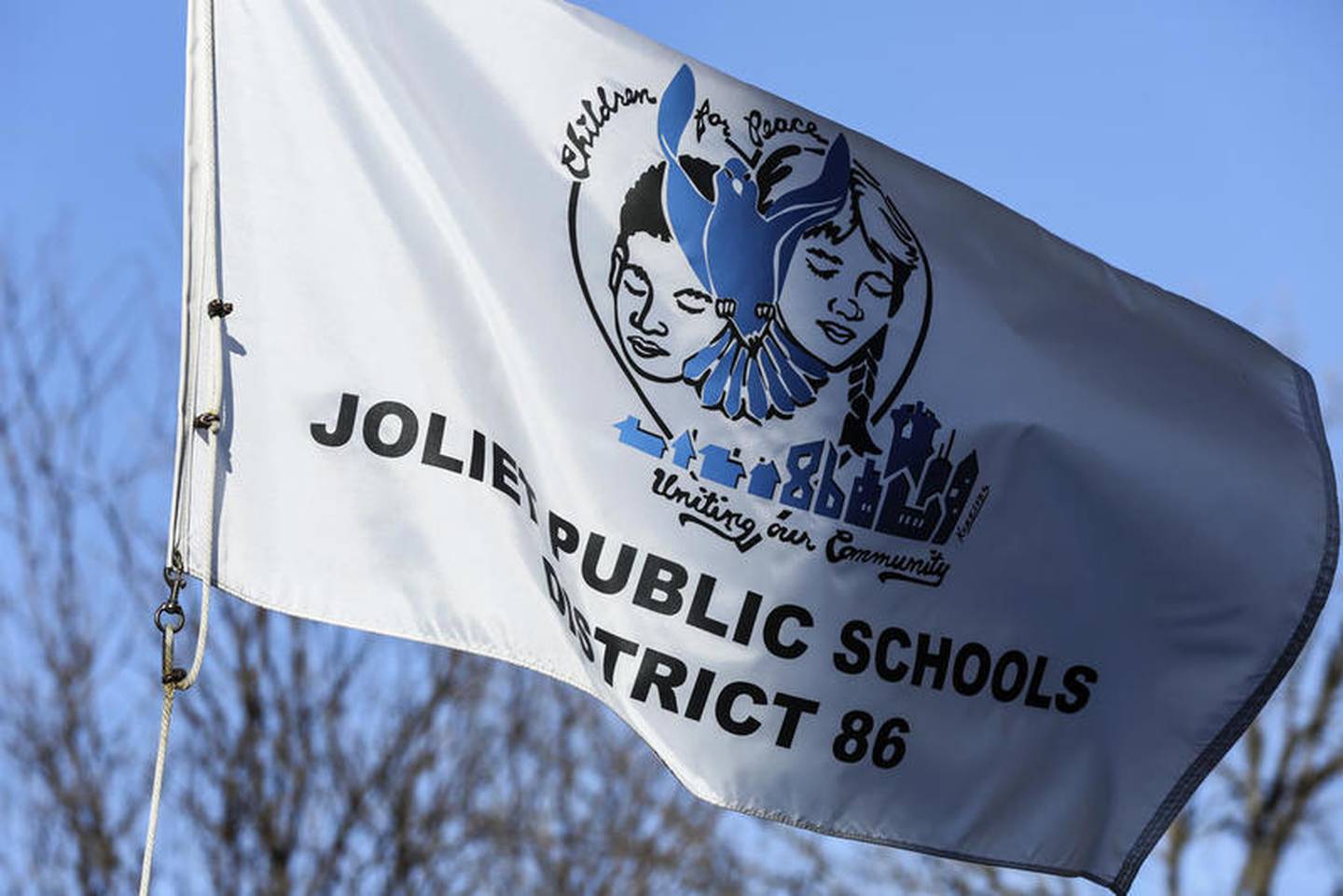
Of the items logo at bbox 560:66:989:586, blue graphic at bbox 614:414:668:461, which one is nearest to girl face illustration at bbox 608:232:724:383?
logo at bbox 560:66:989:586

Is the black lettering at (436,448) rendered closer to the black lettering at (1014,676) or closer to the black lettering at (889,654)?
the black lettering at (889,654)

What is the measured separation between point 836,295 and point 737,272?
25cm

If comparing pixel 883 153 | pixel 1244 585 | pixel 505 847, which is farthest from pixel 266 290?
pixel 505 847

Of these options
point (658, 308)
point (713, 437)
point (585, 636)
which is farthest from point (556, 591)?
point (658, 308)

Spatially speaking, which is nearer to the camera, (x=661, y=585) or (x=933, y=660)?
(x=661, y=585)

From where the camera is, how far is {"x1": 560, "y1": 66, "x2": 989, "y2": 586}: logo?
3570 mm

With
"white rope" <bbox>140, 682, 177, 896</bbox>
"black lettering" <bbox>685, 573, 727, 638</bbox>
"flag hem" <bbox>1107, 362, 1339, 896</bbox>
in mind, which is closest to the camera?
"white rope" <bbox>140, 682, 177, 896</bbox>

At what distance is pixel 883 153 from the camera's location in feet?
13.2

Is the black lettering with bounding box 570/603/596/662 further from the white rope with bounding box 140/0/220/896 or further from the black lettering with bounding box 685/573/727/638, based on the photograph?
the white rope with bounding box 140/0/220/896

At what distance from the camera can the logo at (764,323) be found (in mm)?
3570

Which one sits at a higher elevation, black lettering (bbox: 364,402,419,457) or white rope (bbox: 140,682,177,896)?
black lettering (bbox: 364,402,419,457)

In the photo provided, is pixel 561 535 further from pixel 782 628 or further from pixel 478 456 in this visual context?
pixel 782 628

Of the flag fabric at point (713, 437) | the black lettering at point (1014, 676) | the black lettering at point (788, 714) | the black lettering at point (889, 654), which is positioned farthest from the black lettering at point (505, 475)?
the black lettering at point (1014, 676)

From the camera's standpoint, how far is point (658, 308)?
3.61 m
